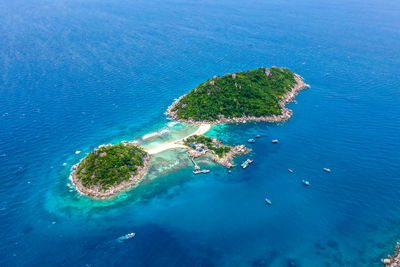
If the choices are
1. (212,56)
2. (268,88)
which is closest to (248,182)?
(268,88)

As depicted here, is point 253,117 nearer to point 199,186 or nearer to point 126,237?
point 199,186

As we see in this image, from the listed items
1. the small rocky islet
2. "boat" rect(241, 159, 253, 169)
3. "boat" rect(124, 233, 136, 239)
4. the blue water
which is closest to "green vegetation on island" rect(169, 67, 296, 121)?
the small rocky islet

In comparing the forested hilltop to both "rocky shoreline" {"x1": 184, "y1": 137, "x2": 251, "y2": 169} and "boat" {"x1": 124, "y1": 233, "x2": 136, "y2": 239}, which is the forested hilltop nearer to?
"boat" {"x1": 124, "y1": 233, "x2": 136, "y2": 239}

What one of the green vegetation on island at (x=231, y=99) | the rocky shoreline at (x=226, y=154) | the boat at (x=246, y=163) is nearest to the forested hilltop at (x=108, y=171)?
the rocky shoreline at (x=226, y=154)

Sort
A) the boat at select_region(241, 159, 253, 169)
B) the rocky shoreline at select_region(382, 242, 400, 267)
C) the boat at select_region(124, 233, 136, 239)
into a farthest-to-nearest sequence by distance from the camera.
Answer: the boat at select_region(241, 159, 253, 169) < the boat at select_region(124, 233, 136, 239) < the rocky shoreline at select_region(382, 242, 400, 267)

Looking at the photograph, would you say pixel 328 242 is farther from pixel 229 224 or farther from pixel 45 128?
pixel 45 128

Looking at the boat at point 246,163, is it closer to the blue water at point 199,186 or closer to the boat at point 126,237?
the blue water at point 199,186

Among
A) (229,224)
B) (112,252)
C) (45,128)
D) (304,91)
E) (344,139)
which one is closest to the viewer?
(112,252)
